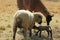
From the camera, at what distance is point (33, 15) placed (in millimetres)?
8758

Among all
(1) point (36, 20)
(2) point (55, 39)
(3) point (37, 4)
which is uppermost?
(3) point (37, 4)

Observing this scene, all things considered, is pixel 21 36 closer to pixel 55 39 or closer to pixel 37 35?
pixel 37 35

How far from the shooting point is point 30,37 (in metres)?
9.07

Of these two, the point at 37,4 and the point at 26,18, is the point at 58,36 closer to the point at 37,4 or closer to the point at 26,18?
the point at 26,18

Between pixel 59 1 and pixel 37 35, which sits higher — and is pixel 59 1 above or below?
above

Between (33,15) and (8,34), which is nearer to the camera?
(33,15)

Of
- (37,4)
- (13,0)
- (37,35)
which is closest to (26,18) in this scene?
(37,35)

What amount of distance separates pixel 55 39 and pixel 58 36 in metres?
0.45

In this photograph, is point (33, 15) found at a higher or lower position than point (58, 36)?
higher

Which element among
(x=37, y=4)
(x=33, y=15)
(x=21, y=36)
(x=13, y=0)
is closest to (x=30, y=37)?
(x=21, y=36)

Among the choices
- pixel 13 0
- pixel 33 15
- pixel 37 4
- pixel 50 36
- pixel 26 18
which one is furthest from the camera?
pixel 13 0

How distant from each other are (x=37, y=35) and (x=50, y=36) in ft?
1.79

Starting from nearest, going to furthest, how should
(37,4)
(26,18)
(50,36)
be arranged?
(26,18) < (50,36) < (37,4)

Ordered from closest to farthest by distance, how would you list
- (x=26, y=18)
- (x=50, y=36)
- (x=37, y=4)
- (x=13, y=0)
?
1. (x=26, y=18)
2. (x=50, y=36)
3. (x=37, y=4)
4. (x=13, y=0)
